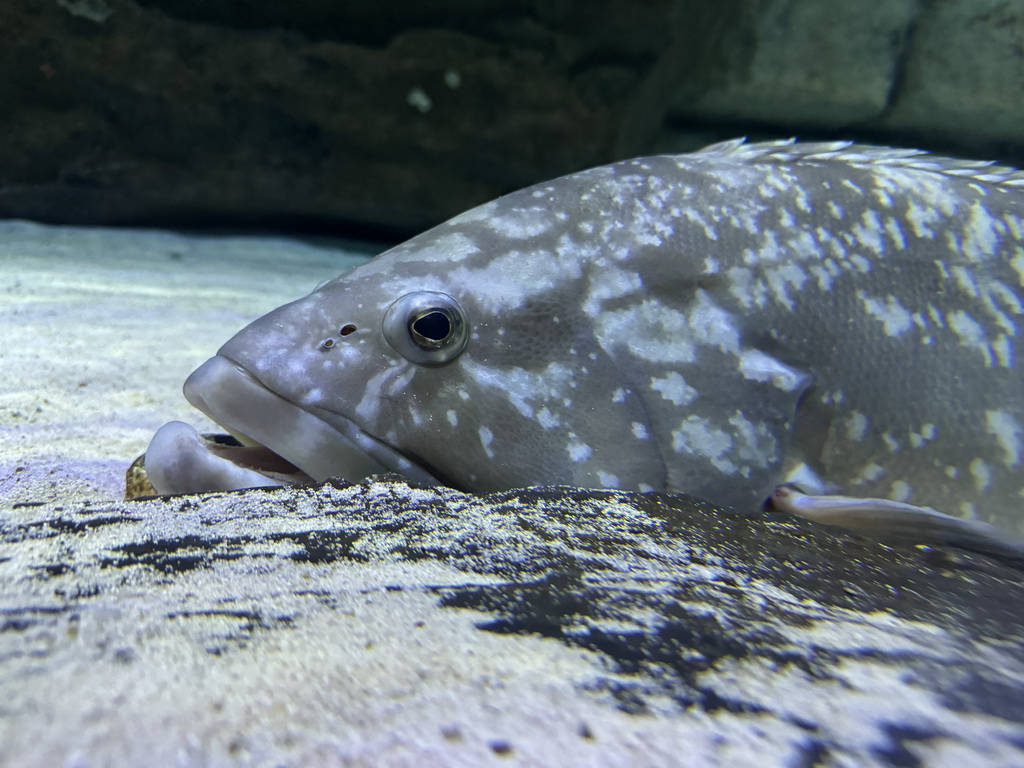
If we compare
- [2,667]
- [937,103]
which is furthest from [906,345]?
[937,103]

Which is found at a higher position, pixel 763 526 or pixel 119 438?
pixel 763 526

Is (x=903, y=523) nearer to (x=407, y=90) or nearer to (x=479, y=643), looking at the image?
(x=479, y=643)

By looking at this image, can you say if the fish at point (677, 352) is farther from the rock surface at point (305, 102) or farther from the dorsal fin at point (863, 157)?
the rock surface at point (305, 102)

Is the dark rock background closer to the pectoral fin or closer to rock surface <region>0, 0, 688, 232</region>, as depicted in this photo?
rock surface <region>0, 0, 688, 232</region>

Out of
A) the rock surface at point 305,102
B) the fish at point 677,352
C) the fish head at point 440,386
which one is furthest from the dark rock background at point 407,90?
the fish head at point 440,386

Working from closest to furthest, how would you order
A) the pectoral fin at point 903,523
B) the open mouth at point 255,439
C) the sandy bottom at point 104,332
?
the pectoral fin at point 903,523, the open mouth at point 255,439, the sandy bottom at point 104,332

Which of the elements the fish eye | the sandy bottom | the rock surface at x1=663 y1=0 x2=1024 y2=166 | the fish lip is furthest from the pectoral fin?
the rock surface at x1=663 y1=0 x2=1024 y2=166

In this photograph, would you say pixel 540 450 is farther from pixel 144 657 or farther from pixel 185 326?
pixel 185 326
